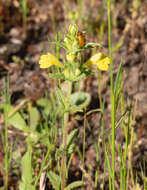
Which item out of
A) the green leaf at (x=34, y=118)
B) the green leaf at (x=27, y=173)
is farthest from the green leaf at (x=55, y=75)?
the green leaf at (x=34, y=118)

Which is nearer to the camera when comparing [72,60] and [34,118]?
[72,60]

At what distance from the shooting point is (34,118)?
2188 mm

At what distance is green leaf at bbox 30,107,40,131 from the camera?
2158mm

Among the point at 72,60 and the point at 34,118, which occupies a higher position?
the point at 72,60

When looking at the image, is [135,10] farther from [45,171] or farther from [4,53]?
[45,171]

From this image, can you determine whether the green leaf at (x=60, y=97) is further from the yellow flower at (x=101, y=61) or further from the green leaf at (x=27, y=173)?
the green leaf at (x=27, y=173)

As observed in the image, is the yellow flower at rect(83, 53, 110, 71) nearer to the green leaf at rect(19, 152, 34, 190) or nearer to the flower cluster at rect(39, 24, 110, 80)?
the flower cluster at rect(39, 24, 110, 80)

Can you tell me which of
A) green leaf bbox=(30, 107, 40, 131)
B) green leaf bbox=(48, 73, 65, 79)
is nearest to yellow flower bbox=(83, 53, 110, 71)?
green leaf bbox=(48, 73, 65, 79)

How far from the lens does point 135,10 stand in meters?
3.17

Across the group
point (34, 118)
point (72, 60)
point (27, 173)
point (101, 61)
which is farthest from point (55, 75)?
point (34, 118)

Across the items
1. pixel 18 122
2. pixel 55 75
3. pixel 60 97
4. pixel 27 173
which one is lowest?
pixel 27 173

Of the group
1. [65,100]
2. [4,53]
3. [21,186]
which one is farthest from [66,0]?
[21,186]

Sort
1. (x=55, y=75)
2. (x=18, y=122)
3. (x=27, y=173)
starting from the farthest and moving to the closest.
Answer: (x=18, y=122), (x=27, y=173), (x=55, y=75)

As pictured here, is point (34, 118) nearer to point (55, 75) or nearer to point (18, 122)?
point (18, 122)
